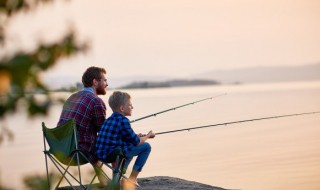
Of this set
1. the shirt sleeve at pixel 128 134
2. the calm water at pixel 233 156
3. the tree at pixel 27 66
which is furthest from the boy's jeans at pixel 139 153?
the tree at pixel 27 66

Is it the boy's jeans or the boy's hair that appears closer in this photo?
the boy's hair

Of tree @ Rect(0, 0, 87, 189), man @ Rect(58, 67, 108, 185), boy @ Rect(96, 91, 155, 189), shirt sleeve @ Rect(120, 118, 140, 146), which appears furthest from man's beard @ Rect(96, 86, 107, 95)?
tree @ Rect(0, 0, 87, 189)

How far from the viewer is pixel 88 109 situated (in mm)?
5141

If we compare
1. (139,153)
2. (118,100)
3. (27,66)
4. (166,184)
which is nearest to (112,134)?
(118,100)

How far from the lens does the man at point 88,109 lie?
5.12 m

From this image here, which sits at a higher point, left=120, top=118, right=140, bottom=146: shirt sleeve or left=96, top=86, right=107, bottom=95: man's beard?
left=96, top=86, right=107, bottom=95: man's beard

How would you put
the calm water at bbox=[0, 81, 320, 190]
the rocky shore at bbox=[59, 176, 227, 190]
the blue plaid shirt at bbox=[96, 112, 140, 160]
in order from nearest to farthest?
1. the blue plaid shirt at bbox=[96, 112, 140, 160]
2. the rocky shore at bbox=[59, 176, 227, 190]
3. the calm water at bbox=[0, 81, 320, 190]

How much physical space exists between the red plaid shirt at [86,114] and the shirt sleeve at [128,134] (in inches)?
10.6

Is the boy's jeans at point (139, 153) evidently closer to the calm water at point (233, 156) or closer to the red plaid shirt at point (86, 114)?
the red plaid shirt at point (86, 114)

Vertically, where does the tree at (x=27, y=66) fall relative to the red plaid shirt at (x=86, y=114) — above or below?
above

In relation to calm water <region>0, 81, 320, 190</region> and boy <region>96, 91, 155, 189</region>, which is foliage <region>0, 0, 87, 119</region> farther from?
calm water <region>0, 81, 320, 190</region>

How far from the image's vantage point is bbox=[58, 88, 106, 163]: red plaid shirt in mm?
5121

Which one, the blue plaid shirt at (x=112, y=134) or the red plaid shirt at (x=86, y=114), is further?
the red plaid shirt at (x=86, y=114)

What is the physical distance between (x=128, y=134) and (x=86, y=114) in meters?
0.35
